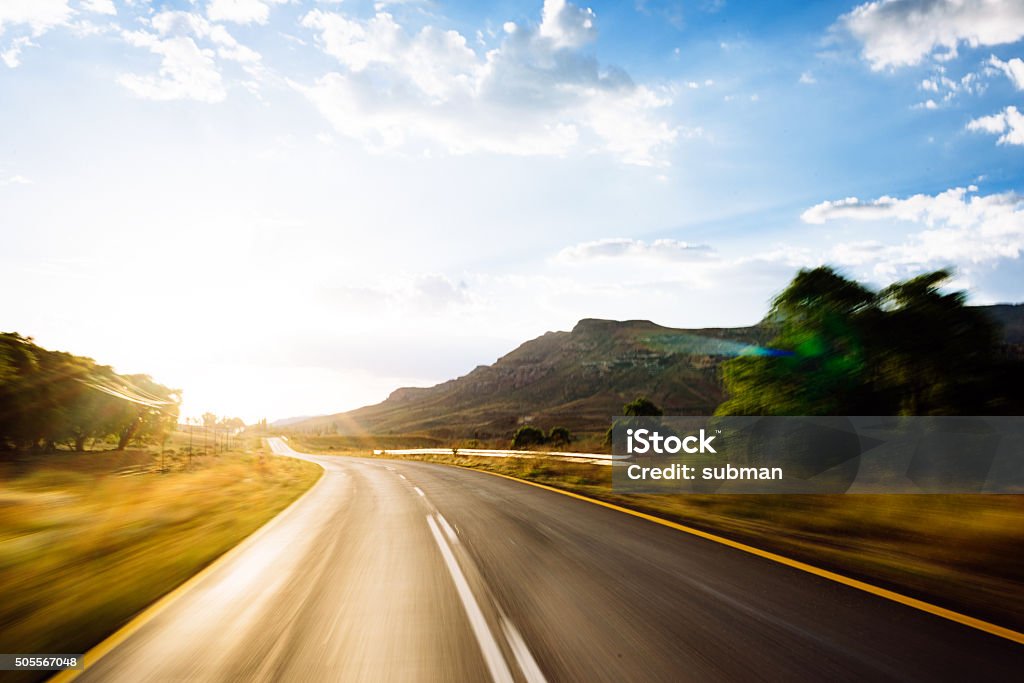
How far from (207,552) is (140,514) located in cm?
318

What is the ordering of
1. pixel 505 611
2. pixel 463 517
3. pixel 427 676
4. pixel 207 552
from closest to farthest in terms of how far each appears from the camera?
pixel 427 676 → pixel 505 611 → pixel 207 552 → pixel 463 517

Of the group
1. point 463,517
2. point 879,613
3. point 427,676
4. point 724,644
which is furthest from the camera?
point 463,517

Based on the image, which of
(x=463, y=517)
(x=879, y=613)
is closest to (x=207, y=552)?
(x=463, y=517)

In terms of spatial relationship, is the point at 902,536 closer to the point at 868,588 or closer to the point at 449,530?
the point at 868,588

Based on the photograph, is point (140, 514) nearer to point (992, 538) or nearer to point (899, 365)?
point (992, 538)

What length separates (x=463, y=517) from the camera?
36.6 ft

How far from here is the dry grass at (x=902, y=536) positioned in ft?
16.7

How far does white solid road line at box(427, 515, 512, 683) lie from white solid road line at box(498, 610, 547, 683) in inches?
4.1

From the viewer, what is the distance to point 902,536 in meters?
7.41

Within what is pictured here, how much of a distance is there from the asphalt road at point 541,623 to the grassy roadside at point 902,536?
25.6 inches

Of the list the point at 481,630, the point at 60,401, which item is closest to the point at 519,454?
the point at 60,401

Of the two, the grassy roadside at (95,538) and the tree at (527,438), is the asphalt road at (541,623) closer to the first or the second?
the grassy roadside at (95,538)

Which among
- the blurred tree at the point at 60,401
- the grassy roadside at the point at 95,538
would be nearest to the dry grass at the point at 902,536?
the grassy roadside at the point at 95,538

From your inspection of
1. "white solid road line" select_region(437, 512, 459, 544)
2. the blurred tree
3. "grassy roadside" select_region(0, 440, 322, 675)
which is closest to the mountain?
the blurred tree
